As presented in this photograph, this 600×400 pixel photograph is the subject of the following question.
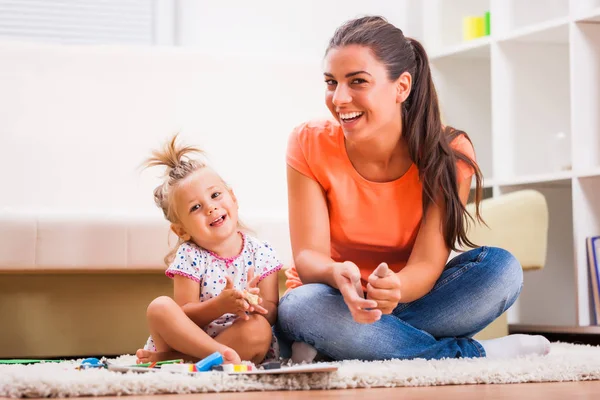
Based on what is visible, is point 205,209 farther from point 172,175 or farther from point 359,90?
point 359,90

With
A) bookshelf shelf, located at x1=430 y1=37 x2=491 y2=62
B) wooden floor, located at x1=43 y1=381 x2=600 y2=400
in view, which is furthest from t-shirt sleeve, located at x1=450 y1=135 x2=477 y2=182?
bookshelf shelf, located at x1=430 y1=37 x2=491 y2=62

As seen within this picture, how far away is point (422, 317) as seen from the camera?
63.8 inches

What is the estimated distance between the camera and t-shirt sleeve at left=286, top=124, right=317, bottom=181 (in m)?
1.68

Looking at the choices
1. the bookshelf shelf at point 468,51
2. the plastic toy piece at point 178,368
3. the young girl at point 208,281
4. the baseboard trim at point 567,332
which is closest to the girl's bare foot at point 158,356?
the young girl at point 208,281

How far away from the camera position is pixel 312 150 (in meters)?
1.69

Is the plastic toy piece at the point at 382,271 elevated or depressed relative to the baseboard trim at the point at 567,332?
elevated

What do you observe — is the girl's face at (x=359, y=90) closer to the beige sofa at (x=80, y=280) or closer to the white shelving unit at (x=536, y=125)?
the beige sofa at (x=80, y=280)

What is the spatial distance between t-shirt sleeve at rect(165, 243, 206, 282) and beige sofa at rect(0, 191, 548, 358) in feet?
1.40

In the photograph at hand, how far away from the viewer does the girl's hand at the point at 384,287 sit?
137 cm

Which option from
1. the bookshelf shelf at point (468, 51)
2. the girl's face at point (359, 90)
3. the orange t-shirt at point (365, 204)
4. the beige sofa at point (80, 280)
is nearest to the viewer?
the girl's face at point (359, 90)

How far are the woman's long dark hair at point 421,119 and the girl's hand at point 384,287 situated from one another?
10.7 inches

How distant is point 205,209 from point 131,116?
104 cm

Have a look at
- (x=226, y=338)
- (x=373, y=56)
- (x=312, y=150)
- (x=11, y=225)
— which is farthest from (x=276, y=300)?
(x=11, y=225)

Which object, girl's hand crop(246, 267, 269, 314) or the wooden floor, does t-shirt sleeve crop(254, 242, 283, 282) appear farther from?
the wooden floor
